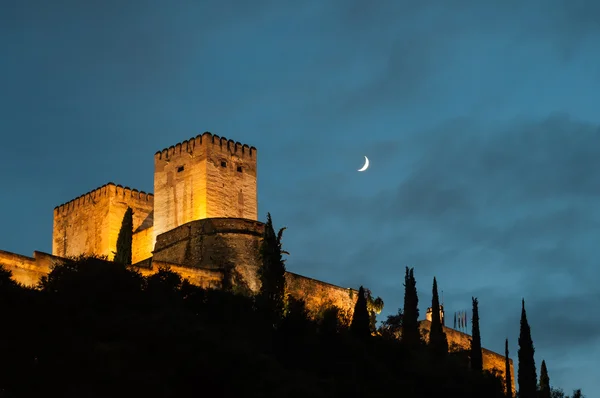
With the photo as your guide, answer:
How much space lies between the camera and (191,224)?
47.4 metres

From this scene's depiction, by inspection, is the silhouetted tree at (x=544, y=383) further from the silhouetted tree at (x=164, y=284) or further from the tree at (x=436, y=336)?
the silhouetted tree at (x=164, y=284)

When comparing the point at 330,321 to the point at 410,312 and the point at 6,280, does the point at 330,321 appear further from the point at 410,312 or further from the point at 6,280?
the point at 6,280

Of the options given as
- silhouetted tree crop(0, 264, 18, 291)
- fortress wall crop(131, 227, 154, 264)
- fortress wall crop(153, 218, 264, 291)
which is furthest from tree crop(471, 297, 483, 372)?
silhouetted tree crop(0, 264, 18, 291)

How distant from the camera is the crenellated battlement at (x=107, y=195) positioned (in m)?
55.0

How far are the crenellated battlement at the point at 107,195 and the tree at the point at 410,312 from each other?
554 inches

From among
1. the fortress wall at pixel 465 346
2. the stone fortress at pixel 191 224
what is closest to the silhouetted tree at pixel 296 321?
the stone fortress at pixel 191 224

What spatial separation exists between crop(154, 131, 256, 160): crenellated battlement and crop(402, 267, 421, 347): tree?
9.45 metres

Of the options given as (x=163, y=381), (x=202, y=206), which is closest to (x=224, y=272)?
(x=202, y=206)

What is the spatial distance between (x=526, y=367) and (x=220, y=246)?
15.5m

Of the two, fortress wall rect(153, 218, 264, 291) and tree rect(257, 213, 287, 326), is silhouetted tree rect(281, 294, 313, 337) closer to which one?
tree rect(257, 213, 287, 326)

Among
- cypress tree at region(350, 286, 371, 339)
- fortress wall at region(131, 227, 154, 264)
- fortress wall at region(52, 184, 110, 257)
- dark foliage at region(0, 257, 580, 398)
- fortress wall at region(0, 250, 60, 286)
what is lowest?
dark foliage at region(0, 257, 580, 398)

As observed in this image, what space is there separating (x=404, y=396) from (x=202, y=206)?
574 inches

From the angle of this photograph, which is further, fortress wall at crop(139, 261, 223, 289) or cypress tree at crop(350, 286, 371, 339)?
cypress tree at crop(350, 286, 371, 339)

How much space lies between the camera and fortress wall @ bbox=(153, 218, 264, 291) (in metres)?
45.8
